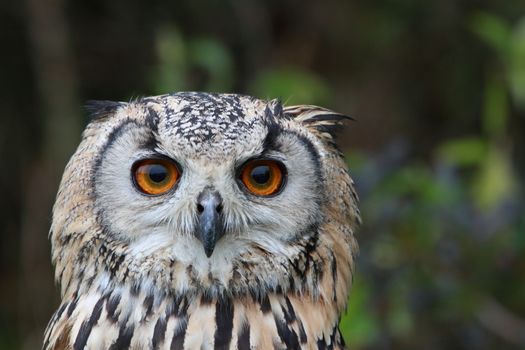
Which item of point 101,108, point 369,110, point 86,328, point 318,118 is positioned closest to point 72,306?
point 86,328

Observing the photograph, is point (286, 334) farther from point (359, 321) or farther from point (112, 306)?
point (359, 321)

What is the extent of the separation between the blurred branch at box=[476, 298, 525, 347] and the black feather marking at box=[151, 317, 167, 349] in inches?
75.2

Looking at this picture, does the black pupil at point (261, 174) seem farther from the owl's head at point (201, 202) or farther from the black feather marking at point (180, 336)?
the black feather marking at point (180, 336)

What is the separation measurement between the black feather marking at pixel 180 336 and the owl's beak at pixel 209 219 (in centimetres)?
14

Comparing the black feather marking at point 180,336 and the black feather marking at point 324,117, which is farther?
the black feather marking at point 324,117

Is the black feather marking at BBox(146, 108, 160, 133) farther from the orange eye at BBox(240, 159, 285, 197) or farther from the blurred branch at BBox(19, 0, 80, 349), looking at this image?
the blurred branch at BBox(19, 0, 80, 349)

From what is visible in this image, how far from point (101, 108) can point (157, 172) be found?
254mm

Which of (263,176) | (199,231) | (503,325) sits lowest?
(503,325)

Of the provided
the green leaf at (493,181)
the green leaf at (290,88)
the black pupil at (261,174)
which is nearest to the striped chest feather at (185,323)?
the black pupil at (261,174)

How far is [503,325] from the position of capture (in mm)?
3711

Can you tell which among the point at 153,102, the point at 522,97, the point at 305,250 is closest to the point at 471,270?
the point at 522,97

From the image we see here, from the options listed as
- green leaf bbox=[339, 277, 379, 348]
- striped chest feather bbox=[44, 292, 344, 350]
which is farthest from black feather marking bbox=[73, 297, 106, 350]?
green leaf bbox=[339, 277, 379, 348]

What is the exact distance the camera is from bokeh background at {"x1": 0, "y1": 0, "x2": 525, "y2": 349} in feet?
11.2

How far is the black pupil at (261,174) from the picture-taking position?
6.84 feet
